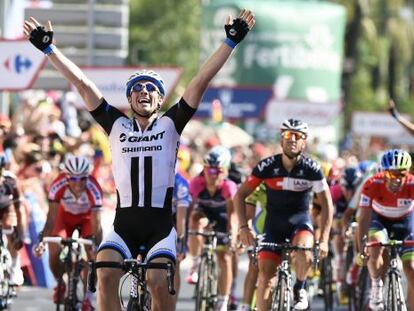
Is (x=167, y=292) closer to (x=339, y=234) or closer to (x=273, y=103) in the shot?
(x=339, y=234)

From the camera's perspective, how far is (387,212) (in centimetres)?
1505

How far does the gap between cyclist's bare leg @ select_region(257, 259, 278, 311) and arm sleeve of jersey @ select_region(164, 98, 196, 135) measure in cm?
333

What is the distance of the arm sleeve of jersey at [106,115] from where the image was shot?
1130cm

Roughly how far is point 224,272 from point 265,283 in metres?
3.42

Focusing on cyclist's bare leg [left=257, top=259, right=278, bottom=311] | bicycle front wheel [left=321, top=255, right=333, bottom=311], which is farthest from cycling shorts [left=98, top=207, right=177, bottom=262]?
bicycle front wheel [left=321, top=255, right=333, bottom=311]

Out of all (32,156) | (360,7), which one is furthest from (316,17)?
(32,156)

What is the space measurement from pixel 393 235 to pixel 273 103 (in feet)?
71.2

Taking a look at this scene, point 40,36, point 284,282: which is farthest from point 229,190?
point 40,36

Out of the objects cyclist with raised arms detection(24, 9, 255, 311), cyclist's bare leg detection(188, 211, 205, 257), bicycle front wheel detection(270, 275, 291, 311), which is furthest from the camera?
cyclist's bare leg detection(188, 211, 205, 257)

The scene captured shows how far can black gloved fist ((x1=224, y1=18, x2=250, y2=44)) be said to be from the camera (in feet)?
36.3

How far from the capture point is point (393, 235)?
1516 centimetres

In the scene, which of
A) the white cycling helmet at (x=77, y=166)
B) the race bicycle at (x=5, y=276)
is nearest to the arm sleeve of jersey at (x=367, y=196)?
the white cycling helmet at (x=77, y=166)

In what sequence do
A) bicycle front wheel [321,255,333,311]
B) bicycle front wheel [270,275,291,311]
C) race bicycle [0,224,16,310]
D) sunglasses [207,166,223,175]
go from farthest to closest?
1. bicycle front wheel [321,255,333,311]
2. sunglasses [207,166,223,175]
3. race bicycle [0,224,16,310]
4. bicycle front wheel [270,275,291,311]

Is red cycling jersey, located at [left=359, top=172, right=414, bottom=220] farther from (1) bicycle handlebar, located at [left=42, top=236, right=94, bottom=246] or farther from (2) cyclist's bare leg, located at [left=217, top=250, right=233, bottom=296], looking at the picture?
(2) cyclist's bare leg, located at [left=217, top=250, right=233, bottom=296]
